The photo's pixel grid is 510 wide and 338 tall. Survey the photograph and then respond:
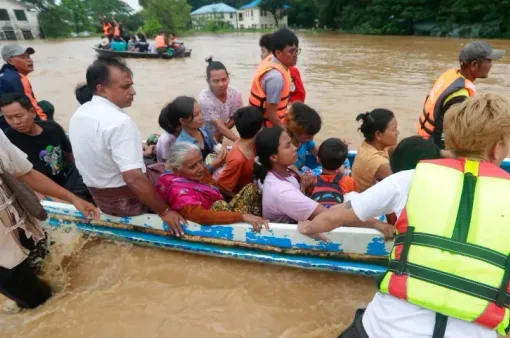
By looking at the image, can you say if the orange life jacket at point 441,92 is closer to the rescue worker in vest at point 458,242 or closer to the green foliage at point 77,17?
the rescue worker in vest at point 458,242

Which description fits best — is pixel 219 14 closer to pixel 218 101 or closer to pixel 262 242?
pixel 218 101

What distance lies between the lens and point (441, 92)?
9.05ft

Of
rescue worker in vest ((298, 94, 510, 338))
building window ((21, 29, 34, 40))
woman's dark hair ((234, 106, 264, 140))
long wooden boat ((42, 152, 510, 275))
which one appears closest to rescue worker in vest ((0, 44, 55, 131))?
long wooden boat ((42, 152, 510, 275))

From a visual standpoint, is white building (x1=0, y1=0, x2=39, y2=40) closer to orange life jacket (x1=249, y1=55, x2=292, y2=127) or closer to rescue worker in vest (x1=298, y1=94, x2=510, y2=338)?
orange life jacket (x1=249, y1=55, x2=292, y2=127)

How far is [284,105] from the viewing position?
11.2 feet

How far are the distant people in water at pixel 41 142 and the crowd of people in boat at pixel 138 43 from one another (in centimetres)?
1277

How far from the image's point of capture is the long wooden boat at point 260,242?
2314mm

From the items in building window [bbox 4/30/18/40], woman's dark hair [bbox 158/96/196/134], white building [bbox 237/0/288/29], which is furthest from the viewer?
white building [bbox 237/0/288/29]

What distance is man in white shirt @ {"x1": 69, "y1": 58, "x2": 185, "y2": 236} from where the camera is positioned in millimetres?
2123

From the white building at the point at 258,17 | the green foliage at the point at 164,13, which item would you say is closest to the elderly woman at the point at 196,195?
the green foliage at the point at 164,13

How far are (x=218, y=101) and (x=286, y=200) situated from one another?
1616 mm

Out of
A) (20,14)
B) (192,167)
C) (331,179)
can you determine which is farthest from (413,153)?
(20,14)

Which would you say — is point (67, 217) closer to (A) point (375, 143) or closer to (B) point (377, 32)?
(A) point (375, 143)

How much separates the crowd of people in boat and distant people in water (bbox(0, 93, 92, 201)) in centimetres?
1277
